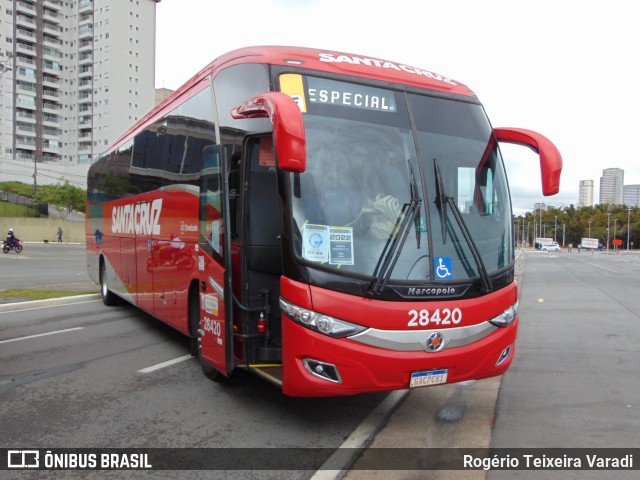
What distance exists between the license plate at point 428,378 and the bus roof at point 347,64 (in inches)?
106

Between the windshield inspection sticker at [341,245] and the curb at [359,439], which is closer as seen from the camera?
the curb at [359,439]

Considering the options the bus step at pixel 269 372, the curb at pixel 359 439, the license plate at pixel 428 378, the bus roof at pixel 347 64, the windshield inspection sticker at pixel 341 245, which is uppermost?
the bus roof at pixel 347 64

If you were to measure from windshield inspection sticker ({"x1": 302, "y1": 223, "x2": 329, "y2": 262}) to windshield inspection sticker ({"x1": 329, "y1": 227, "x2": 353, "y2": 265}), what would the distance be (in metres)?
0.04

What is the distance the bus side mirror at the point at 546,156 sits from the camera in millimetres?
5215

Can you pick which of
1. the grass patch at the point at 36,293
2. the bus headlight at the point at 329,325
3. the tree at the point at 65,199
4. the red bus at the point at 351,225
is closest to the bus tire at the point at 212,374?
the red bus at the point at 351,225

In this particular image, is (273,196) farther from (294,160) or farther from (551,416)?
(551,416)

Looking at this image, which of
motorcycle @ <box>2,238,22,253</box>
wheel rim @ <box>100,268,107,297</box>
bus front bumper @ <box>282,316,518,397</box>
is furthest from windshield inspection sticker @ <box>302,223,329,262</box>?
motorcycle @ <box>2,238,22,253</box>

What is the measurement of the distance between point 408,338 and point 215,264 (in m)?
2.15

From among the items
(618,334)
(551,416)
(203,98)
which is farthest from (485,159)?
(618,334)

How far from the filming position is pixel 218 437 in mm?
4500

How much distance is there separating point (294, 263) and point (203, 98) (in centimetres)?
298

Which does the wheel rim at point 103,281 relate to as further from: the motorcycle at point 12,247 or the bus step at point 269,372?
the motorcycle at point 12,247

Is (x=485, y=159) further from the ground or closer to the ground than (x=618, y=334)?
further from the ground

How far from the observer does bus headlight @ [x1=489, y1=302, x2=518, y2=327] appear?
4688 mm
